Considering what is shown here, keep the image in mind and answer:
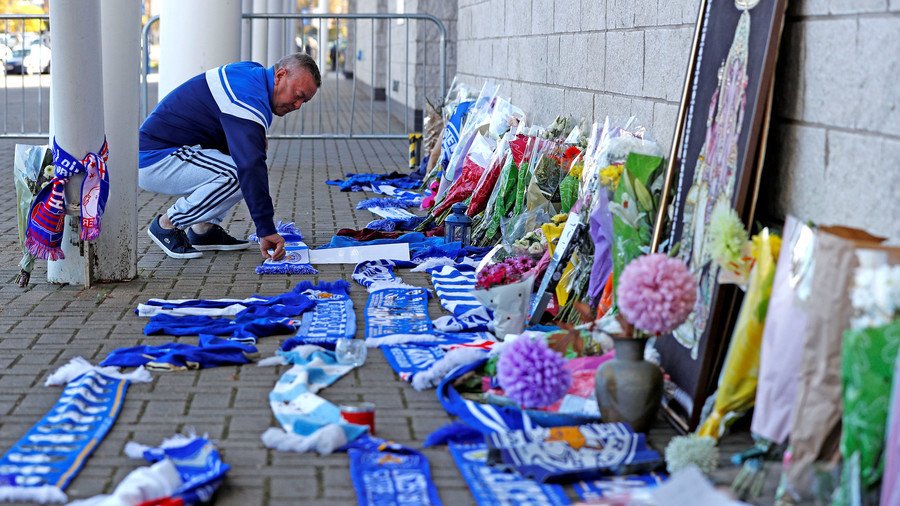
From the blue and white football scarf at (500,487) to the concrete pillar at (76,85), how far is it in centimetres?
322

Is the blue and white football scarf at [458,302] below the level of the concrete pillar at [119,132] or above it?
below

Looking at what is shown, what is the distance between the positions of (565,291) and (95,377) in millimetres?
2151

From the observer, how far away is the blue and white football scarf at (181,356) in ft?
15.0

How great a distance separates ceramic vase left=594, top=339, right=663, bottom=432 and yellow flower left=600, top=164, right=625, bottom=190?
1307 mm

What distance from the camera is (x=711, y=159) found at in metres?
4.36

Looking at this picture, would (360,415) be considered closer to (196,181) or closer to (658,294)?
(658,294)

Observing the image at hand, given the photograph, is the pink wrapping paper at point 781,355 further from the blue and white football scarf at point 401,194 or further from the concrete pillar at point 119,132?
the blue and white football scarf at point 401,194

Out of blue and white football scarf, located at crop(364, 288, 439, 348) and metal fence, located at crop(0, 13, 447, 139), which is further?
metal fence, located at crop(0, 13, 447, 139)

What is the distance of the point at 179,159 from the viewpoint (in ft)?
23.5

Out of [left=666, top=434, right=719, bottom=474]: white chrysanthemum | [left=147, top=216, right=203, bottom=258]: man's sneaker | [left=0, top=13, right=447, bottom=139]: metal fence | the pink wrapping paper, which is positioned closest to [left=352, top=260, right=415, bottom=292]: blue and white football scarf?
[left=147, top=216, right=203, bottom=258]: man's sneaker

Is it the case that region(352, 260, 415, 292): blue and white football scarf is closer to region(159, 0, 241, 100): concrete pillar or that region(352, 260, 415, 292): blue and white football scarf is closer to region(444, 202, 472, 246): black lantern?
region(444, 202, 472, 246): black lantern

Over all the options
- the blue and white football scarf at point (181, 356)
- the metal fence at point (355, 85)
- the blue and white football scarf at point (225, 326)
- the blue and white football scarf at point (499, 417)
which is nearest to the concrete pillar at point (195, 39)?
the metal fence at point (355, 85)

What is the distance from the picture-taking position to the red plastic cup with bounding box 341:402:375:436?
3785 millimetres

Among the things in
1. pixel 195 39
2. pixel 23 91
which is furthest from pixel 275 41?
pixel 195 39
